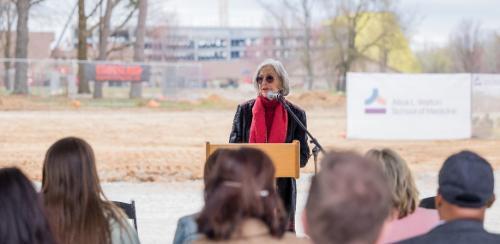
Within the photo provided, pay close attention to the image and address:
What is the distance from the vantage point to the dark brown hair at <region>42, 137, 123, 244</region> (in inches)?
150

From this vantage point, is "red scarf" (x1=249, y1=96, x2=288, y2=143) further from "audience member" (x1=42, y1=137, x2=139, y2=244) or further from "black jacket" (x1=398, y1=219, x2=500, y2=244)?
"black jacket" (x1=398, y1=219, x2=500, y2=244)

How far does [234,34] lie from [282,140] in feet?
338

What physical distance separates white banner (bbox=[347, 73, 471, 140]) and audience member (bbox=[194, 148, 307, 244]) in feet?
57.8

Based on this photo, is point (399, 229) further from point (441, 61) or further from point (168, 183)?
point (441, 61)

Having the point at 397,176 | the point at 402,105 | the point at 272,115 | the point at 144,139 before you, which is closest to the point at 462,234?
the point at 397,176

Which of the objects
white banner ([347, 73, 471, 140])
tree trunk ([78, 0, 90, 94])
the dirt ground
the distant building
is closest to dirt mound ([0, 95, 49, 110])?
the dirt ground

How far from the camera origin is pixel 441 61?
87438 millimetres

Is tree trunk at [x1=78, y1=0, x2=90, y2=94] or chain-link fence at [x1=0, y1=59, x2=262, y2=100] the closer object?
chain-link fence at [x1=0, y1=59, x2=262, y2=100]

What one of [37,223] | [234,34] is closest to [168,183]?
[37,223]

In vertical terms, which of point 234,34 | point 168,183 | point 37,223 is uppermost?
point 234,34

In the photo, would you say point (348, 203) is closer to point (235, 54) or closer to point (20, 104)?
point (20, 104)

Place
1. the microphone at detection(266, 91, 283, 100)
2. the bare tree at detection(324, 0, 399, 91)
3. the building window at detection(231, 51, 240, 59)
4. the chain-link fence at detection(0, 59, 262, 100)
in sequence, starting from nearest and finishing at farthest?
the microphone at detection(266, 91, 283, 100), the chain-link fence at detection(0, 59, 262, 100), the bare tree at detection(324, 0, 399, 91), the building window at detection(231, 51, 240, 59)

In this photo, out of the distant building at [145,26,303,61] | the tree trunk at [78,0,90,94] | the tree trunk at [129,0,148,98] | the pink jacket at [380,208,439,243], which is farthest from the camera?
the distant building at [145,26,303,61]

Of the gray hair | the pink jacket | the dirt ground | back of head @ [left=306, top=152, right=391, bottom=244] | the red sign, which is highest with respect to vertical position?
the red sign
